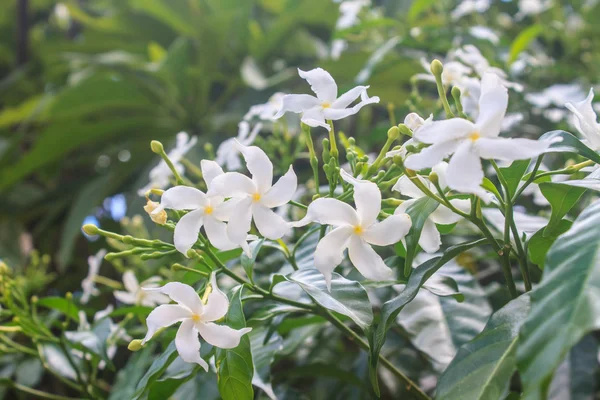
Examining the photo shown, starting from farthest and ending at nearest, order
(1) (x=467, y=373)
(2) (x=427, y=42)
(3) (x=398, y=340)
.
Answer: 1. (2) (x=427, y=42)
2. (3) (x=398, y=340)
3. (1) (x=467, y=373)

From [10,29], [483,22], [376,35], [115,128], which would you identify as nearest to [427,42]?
[376,35]

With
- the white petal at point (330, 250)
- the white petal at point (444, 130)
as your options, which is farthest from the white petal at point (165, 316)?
the white petal at point (444, 130)

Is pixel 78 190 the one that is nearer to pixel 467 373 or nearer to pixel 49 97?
pixel 49 97

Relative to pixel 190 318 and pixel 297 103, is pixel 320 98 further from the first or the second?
pixel 190 318

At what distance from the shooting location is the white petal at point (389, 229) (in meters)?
0.39

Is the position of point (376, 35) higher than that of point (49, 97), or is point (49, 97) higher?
point (376, 35)

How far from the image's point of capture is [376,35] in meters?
1.38

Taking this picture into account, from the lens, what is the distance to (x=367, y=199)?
15.6 inches

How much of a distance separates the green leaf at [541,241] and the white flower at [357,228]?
120 mm

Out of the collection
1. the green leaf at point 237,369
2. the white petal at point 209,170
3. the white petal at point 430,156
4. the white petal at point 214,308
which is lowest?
the green leaf at point 237,369

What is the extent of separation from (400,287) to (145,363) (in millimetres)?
343

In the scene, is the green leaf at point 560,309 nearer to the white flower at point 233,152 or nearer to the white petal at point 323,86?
the white petal at point 323,86

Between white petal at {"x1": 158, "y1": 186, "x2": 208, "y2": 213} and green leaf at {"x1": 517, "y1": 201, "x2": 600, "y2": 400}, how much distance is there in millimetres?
235

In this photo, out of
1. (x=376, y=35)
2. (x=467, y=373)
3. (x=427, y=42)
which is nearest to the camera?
(x=467, y=373)
